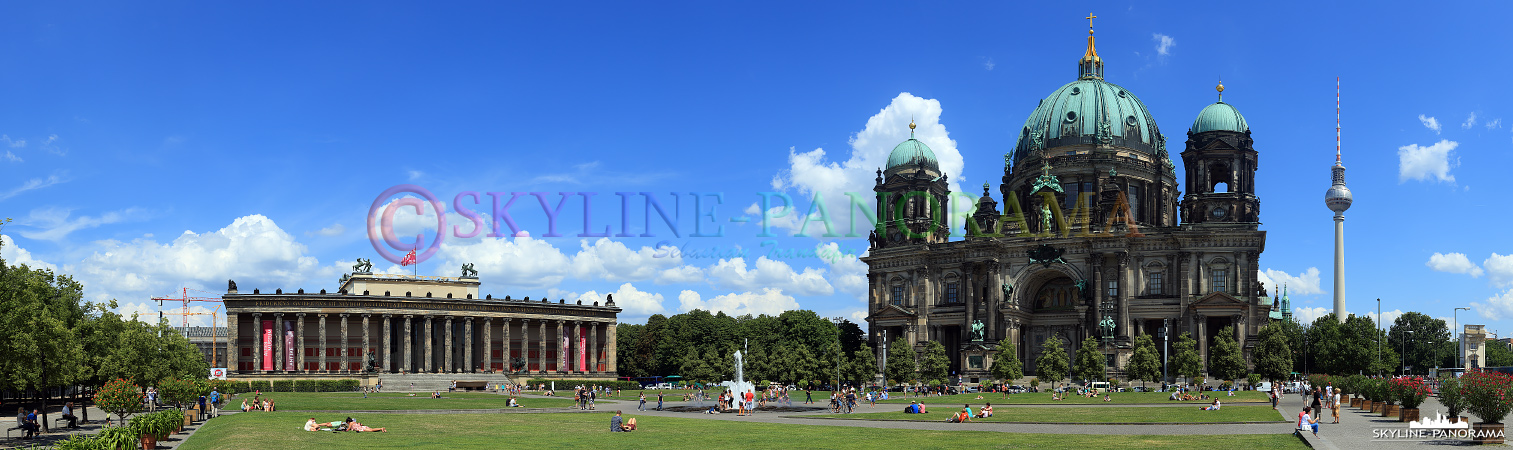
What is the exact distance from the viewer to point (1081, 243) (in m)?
130

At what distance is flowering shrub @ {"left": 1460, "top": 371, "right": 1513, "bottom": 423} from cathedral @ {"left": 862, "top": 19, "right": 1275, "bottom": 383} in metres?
85.4

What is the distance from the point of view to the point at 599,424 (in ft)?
178

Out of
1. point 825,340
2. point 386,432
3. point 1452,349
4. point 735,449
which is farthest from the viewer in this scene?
point 1452,349

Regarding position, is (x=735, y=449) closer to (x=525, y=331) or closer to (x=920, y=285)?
(x=920, y=285)

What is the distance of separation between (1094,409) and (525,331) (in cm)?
10010

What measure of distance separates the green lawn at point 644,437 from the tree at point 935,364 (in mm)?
72725

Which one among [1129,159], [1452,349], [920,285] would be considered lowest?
[1452,349]

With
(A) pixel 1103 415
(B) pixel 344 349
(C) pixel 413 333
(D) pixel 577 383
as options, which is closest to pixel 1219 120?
(D) pixel 577 383

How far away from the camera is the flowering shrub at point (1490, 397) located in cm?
3634

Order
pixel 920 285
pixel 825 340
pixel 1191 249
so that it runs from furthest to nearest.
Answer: pixel 825 340 → pixel 920 285 → pixel 1191 249

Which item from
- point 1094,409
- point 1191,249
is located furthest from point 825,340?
point 1094,409

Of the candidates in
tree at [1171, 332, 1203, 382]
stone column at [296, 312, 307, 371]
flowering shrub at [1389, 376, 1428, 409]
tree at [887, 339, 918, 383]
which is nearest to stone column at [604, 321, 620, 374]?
stone column at [296, 312, 307, 371]

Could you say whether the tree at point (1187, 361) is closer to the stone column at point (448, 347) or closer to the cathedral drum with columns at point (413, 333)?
the cathedral drum with columns at point (413, 333)

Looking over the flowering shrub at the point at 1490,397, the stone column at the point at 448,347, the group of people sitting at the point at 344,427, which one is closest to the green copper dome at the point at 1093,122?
the stone column at the point at 448,347
